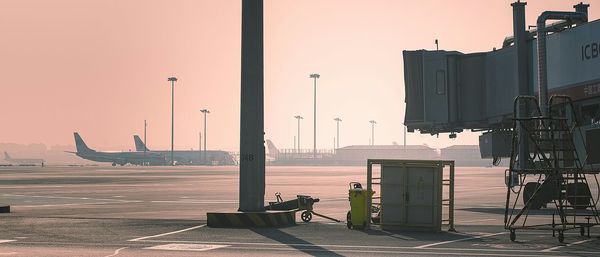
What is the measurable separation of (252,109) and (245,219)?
307 cm

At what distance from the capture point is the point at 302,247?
2083cm

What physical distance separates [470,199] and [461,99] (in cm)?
732

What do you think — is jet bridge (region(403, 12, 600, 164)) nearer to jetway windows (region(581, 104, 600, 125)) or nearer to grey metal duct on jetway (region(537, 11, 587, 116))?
grey metal duct on jetway (region(537, 11, 587, 116))

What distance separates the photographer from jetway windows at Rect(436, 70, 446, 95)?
131 ft

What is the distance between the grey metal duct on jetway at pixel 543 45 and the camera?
1281 inches

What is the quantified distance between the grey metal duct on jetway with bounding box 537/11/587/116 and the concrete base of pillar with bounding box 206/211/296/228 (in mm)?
10731

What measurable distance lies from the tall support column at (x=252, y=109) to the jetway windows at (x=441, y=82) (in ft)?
46.2

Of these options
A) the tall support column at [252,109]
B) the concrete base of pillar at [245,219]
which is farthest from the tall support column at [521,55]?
the concrete base of pillar at [245,219]

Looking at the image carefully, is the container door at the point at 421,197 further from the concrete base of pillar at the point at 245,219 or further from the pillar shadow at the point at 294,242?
the concrete base of pillar at the point at 245,219

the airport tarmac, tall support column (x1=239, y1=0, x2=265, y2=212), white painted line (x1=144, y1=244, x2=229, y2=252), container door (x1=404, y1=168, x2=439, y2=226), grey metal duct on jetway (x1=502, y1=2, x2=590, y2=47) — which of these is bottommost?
white painted line (x1=144, y1=244, x2=229, y2=252)

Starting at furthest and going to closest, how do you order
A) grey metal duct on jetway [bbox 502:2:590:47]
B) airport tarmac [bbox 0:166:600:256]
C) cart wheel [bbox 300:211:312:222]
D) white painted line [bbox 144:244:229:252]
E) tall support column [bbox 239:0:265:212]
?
grey metal duct on jetway [bbox 502:2:590:47] < cart wheel [bbox 300:211:312:222] < tall support column [bbox 239:0:265:212] < white painted line [bbox 144:244:229:252] < airport tarmac [bbox 0:166:600:256]

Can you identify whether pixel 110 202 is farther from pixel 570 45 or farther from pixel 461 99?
pixel 570 45

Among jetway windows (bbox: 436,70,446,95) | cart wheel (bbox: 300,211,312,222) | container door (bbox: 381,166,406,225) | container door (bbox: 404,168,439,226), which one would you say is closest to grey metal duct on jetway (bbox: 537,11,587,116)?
jetway windows (bbox: 436,70,446,95)

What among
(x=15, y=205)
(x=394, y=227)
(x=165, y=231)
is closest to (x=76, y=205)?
(x=15, y=205)
